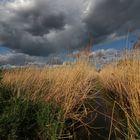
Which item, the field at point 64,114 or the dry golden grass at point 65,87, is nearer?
the field at point 64,114

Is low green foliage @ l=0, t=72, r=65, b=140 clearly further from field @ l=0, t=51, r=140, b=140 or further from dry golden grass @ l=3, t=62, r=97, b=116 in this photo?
dry golden grass @ l=3, t=62, r=97, b=116

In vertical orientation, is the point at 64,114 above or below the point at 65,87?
below

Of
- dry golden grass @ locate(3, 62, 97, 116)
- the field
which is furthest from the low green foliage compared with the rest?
dry golden grass @ locate(3, 62, 97, 116)

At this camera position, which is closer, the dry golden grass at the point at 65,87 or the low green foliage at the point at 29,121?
the low green foliage at the point at 29,121

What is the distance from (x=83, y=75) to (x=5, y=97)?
1637 mm

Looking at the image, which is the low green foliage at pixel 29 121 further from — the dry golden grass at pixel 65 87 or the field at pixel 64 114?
the dry golden grass at pixel 65 87

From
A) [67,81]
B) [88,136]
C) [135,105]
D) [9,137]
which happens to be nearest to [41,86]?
[67,81]

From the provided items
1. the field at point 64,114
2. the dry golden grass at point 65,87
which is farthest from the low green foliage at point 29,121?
the dry golden grass at point 65,87

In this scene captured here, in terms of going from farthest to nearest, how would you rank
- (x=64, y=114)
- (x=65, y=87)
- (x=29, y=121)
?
(x=65, y=87)
(x=64, y=114)
(x=29, y=121)

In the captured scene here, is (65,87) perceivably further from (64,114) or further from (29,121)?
(29,121)

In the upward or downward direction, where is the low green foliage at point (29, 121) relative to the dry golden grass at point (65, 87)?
downward

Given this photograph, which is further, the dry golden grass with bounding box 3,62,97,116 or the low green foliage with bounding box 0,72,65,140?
the dry golden grass with bounding box 3,62,97,116

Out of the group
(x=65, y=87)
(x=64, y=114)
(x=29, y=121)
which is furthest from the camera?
(x=65, y=87)

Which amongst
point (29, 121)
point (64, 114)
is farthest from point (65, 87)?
point (29, 121)
